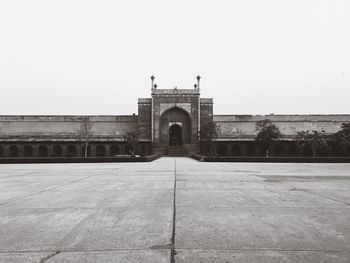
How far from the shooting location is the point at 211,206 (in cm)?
488

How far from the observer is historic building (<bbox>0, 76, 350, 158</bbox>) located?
40.2 meters

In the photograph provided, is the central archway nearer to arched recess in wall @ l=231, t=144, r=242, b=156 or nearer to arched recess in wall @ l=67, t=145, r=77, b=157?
arched recess in wall @ l=231, t=144, r=242, b=156

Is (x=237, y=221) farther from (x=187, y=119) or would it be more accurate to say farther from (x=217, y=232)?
(x=187, y=119)

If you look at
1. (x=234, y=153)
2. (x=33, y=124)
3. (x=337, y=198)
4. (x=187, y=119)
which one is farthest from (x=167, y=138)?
(x=337, y=198)

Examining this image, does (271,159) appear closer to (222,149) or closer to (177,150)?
(222,149)

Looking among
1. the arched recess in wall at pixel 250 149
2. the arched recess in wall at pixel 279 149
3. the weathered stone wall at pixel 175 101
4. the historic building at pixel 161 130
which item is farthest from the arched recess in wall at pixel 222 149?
the arched recess in wall at pixel 279 149

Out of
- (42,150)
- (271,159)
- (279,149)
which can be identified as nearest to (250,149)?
(279,149)

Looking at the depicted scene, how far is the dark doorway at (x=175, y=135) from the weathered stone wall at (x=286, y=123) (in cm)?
568

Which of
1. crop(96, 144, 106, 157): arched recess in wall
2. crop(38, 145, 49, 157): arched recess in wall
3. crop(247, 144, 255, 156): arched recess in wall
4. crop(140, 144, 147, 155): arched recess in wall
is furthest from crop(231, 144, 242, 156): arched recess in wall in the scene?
crop(38, 145, 49, 157): arched recess in wall

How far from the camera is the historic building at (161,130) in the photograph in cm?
4025

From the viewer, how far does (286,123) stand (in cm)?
4409

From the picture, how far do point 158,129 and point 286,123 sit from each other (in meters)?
18.8

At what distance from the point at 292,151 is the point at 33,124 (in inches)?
1448

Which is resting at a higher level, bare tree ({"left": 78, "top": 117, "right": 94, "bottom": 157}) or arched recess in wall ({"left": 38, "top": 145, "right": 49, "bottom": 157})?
bare tree ({"left": 78, "top": 117, "right": 94, "bottom": 157})
